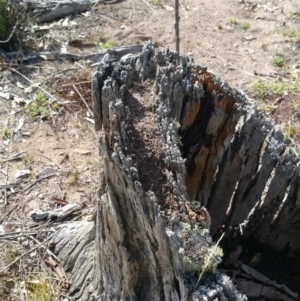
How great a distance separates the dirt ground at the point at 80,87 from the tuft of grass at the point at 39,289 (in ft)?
0.04

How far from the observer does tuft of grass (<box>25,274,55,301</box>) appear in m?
3.55

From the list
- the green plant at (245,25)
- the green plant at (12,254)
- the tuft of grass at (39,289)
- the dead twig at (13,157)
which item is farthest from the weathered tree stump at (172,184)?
the green plant at (245,25)

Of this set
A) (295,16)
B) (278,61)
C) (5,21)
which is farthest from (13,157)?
(295,16)

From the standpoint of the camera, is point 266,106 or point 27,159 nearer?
point 27,159

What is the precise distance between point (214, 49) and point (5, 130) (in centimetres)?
284

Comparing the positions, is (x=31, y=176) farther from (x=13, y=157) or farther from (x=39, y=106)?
(x=39, y=106)

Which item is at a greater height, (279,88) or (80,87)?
(279,88)

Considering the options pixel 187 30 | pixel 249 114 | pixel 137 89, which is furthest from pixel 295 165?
pixel 187 30

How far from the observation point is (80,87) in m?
5.84

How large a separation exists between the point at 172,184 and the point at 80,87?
363 centimetres

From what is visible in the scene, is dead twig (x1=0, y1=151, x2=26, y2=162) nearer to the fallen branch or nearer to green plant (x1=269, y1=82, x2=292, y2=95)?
the fallen branch

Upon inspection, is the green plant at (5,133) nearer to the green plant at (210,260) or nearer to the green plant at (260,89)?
the green plant at (260,89)

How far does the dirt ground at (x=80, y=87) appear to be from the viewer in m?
4.27

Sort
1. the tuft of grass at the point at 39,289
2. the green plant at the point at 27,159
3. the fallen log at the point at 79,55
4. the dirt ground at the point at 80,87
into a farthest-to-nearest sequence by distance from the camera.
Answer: the fallen log at the point at 79,55, the green plant at the point at 27,159, the dirt ground at the point at 80,87, the tuft of grass at the point at 39,289
